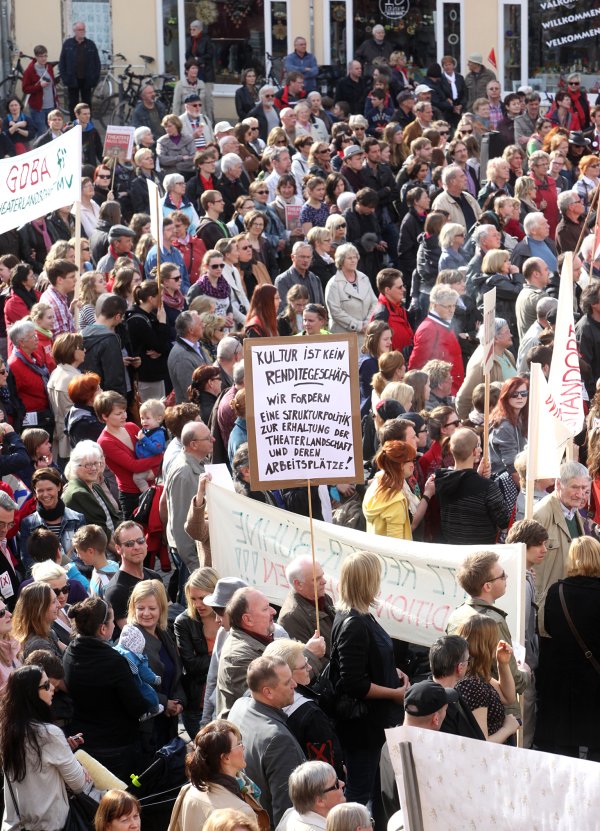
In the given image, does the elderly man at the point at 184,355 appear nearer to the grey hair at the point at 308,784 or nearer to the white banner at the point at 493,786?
the grey hair at the point at 308,784

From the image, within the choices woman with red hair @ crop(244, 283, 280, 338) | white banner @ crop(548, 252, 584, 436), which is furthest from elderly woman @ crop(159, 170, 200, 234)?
white banner @ crop(548, 252, 584, 436)

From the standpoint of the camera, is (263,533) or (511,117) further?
(511,117)

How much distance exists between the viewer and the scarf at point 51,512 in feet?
29.6

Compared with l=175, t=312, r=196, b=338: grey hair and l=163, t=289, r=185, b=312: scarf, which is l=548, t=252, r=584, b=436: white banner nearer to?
l=175, t=312, r=196, b=338: grey hair

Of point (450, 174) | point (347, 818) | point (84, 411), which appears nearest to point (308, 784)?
point (347, 818)

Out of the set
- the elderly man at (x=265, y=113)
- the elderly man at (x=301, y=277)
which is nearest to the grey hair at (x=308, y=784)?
the elderly man at (x=301, y=277)

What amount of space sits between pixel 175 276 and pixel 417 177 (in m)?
5.12

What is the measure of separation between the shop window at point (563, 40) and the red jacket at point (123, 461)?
18786 millimetres

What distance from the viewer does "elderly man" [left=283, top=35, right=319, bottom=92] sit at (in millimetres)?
23422

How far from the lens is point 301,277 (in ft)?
45.0

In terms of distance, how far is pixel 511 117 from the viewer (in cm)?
2102

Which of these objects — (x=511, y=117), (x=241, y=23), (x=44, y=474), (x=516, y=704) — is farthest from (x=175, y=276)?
(x=241, y=23)

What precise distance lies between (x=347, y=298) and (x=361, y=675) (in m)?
6.61

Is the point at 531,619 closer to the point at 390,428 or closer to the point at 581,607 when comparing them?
the point at 581,607
